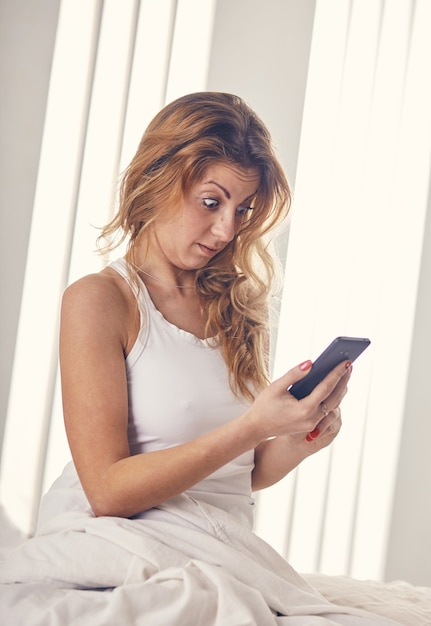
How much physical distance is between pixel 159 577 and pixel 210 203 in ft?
2.22

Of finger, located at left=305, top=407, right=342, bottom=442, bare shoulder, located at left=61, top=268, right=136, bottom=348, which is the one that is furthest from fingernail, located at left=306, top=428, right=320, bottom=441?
bare shoulder, located at left=61, top=268, right=136, bottom=348

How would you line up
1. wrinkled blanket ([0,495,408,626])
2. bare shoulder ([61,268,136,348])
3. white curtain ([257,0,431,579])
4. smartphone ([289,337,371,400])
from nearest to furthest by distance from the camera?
1. wrinkled blanket ([0,495,408,626])
2. smartphone ([289,337,371,400])
3. bare shoulder ([61,268,136,348])
4. white curtain ([257,0,431,579])

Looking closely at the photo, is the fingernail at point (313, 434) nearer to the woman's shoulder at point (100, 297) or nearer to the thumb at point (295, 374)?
the thumb at point (295, 374)

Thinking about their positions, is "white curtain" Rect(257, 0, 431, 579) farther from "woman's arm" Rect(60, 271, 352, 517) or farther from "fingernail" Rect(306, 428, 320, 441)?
"woman's arm" Rect(60, 271, 352, 517)

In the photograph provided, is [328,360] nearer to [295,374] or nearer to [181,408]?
[295,374]

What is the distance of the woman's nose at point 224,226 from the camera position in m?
1.41

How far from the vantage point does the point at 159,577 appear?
39.9 inches

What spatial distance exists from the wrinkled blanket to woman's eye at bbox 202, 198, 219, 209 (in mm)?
518

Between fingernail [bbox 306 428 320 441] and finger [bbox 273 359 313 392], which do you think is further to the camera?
fingernail [bbox 306 428 320 441]

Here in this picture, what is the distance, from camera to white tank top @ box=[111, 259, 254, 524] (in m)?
1.28

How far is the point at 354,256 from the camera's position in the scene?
9.56 feet

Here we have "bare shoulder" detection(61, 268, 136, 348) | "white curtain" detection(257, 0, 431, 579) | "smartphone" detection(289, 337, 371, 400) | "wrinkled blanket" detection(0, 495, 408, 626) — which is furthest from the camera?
"white curtain" detection(257, 0, 431, 579)

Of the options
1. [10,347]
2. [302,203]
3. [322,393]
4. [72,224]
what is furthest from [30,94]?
[322,393]

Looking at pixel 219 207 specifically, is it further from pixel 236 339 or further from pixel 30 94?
pixel 30 94
